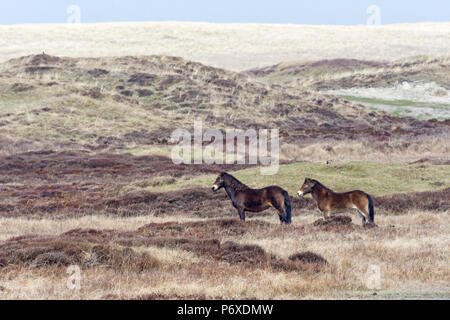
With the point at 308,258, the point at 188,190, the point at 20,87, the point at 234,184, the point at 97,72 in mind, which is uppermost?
the point at 97,72

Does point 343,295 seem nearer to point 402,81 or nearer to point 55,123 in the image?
point 55,123

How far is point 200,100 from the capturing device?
77.3m

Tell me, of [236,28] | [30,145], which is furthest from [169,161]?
[236,28]

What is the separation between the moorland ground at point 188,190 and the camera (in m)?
12.5

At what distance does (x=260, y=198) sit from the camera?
807 inches

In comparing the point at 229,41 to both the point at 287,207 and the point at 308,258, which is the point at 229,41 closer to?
the point at 287,207

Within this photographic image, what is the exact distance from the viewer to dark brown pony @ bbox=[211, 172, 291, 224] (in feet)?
66.5

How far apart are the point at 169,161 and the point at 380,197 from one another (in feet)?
71.5

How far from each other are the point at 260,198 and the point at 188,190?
8943 mm

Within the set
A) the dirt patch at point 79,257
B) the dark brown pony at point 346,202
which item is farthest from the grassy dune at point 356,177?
the dirt patch at point 79,257

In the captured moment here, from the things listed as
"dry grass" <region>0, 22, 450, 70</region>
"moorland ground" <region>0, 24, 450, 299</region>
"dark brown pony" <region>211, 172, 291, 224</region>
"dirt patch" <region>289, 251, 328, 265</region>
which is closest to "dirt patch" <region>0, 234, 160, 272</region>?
"moorland ground" <region>0, 24, 450, 299</region>

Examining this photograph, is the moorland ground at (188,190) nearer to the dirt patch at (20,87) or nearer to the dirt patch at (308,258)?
the dirt patch at (308,258)

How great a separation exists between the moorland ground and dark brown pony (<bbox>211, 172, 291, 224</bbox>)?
48 centimetres

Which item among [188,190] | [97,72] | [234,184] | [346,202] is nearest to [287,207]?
[346,202]
